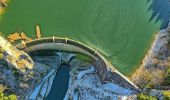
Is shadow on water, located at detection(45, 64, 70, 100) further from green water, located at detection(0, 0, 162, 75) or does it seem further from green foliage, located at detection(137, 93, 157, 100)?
green foliage, located at detection(137, 93, 157, 100)

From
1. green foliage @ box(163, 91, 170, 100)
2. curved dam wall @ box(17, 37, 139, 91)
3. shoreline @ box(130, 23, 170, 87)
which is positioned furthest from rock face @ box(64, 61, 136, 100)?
green foliage @ box(163, 91, 170, 100)

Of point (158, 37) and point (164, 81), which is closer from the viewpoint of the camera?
point (164, 81)

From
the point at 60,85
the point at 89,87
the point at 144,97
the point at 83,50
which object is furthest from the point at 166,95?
the point at 60,85

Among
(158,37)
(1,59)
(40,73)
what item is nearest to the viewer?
(1,59)

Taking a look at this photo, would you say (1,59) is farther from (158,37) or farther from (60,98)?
(158,37)

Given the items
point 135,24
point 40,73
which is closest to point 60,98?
point 40,73

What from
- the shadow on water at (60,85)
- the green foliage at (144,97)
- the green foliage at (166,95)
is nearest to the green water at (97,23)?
the shadow on water at (60,85)
